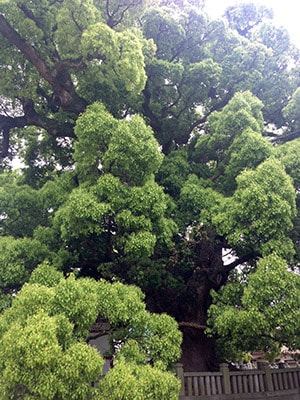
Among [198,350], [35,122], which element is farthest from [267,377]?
[35,122]

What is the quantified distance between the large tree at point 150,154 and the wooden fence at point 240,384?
1052mm

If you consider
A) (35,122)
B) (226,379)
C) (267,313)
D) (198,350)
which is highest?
(35,122)

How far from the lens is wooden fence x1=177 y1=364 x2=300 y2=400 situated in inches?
265

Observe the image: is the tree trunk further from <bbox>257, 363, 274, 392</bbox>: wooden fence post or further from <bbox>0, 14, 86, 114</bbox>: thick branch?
<bbox>0, 14, 86, 114</bbox>: thick branch

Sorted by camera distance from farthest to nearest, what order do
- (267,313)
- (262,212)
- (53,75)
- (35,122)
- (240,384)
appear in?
(35,122)
(53,75)
(240,384)
(262,212)
(267,313)

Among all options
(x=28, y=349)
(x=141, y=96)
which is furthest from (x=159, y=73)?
(x=28, y=349)

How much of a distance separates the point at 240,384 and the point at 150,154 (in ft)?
16.1

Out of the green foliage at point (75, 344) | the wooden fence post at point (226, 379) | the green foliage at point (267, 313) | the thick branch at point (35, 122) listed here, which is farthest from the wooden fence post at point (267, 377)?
the thick branch at point (35, 122)

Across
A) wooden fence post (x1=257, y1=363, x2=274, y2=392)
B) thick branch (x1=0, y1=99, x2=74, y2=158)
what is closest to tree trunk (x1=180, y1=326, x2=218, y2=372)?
wooden fence post (x1=257, y1=363, x2=274, y2=392)

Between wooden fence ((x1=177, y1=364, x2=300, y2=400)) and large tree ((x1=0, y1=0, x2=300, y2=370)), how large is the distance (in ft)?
3.45

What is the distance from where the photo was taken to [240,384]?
7.18 m

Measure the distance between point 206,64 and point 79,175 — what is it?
5.00m

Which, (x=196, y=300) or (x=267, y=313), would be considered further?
(x=196, y=300)

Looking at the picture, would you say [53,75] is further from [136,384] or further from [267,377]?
[267,377]
